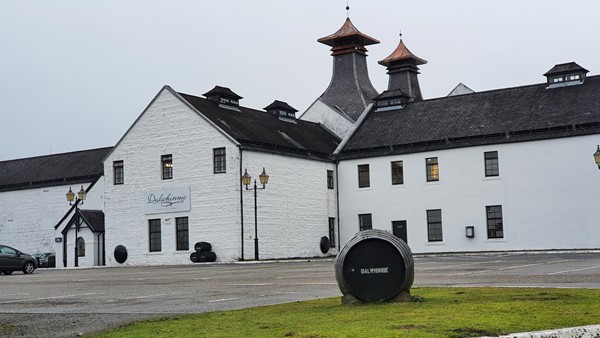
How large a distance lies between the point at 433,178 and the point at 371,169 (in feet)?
13.5

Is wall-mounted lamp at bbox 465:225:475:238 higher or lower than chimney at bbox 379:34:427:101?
lower

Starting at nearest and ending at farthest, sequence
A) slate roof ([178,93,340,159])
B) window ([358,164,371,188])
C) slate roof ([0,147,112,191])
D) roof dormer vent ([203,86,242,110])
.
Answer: slate roof ([178,93,340,159]) < roof dormer vent ([203,86,242,110]) < window ([358,164,371,188]) < slate roof ([0,147,112,191])

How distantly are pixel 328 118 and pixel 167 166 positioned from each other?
14.7 meters

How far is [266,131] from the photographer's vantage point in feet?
165

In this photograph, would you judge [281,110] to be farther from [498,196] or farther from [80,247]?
[498,196]

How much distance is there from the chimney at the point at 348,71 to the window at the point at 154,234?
1719cm

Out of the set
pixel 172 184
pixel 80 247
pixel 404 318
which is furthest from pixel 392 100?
pixel 404 318

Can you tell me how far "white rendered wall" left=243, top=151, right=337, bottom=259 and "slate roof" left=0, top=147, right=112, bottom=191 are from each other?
50.5ft

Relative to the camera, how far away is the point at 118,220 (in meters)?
50.5

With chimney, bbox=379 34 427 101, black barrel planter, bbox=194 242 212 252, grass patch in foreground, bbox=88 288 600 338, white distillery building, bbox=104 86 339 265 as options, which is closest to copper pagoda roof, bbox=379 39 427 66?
chimney, bbox=379 34 427 101

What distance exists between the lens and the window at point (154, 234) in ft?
160

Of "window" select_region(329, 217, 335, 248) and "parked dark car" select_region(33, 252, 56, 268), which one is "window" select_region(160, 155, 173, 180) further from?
"parked dark car" select_region(33, 252, 56, 268)

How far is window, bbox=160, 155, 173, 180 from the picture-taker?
48844 mm

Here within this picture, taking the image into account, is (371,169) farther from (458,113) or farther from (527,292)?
(527,292)
